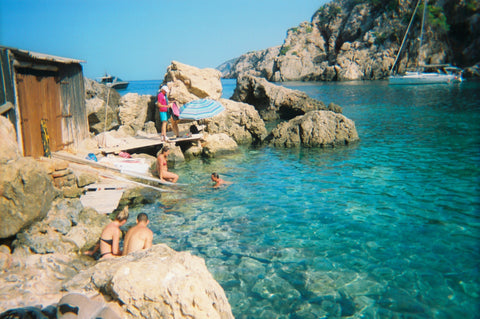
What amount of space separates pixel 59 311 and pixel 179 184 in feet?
30.7

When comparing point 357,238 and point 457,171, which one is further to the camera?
point 457,171

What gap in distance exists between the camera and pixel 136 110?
66.6ft

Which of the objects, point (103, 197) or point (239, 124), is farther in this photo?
point (239, 124)

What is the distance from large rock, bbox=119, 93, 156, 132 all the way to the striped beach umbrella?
473cm

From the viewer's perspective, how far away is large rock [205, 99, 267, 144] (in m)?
19.5

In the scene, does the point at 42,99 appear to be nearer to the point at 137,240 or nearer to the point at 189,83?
the point at 137,240

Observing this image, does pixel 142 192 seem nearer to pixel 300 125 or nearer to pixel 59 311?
pixel 59 311

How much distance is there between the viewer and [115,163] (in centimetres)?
1246

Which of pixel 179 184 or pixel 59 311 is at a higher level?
pixel 59 311

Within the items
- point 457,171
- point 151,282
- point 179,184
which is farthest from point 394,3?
point 151,282

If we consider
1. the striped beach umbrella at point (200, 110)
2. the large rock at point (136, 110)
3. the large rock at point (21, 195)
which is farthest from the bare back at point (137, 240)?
the large rock at point (136, 110)

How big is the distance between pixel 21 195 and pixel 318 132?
14.0 meters

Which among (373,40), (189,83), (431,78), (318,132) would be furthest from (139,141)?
(373,40)

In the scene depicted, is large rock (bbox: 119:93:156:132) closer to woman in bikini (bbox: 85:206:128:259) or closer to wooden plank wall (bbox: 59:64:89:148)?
wooden plank wall (bbox: 59:64:89:148)
